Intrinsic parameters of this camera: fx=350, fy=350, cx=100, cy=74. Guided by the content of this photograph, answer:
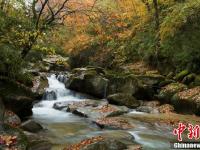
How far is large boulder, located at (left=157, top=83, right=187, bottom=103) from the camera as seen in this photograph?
1830 cm

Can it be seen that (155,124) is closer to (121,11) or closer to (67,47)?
(121,11)

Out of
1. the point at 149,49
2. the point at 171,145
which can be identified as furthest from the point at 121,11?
the point at 171,145

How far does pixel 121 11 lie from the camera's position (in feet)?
87.2

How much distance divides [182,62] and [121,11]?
823cm

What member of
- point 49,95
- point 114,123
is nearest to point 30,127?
point 114,123

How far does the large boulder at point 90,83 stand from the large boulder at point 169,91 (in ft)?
12.2

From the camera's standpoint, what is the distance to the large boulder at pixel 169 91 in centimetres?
1830

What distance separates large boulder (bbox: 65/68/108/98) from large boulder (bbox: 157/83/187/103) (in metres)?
3.71

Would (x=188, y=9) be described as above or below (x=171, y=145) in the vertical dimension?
above

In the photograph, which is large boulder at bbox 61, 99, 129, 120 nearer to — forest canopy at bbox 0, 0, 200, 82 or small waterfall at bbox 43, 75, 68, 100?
small waterfall at bbox 43, 75, 68, 100

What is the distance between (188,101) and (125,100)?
10.9 feet

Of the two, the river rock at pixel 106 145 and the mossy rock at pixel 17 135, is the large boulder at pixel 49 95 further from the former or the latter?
the river rock at pixel 106 145

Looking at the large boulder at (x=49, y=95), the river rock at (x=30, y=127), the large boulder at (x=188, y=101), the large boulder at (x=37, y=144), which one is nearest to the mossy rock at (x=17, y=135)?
the large boulder at (x=37, y=144)

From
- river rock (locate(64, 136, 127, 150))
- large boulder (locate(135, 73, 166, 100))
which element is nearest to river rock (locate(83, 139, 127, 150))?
river rock (locate(64, 136, 127, 150))
